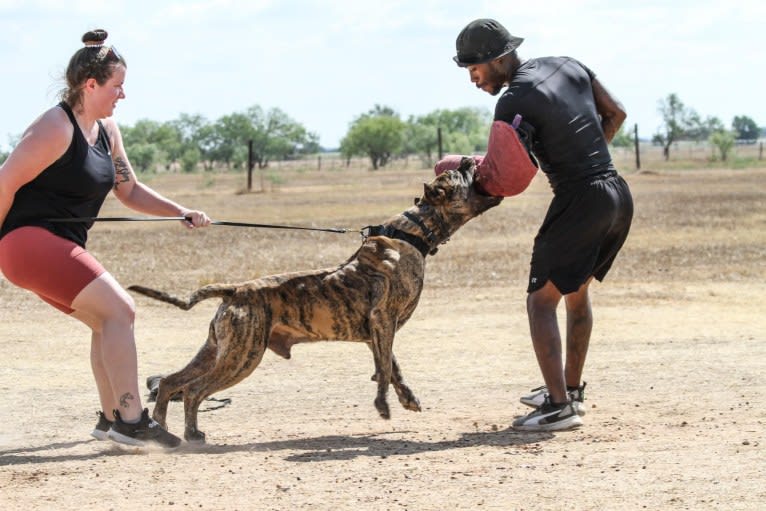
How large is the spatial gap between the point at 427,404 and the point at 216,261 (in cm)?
1181

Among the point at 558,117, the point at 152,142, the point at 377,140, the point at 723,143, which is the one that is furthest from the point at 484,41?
the point at 152,142

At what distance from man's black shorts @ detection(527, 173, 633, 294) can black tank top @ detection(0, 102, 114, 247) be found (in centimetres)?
264

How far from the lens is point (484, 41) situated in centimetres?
709

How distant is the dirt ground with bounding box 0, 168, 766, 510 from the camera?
19.4 feet

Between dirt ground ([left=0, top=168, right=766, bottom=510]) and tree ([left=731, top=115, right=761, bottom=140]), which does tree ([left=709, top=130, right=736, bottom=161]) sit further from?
tree ([left=731, top=115, right=761, bottom=140])

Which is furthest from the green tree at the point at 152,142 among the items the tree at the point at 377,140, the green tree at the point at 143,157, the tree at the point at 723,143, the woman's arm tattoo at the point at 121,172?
the woman's arm tattoo at the point at 121,172

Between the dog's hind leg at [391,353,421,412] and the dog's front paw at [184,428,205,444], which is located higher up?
the dog's hind leg at [391,353,421,412]

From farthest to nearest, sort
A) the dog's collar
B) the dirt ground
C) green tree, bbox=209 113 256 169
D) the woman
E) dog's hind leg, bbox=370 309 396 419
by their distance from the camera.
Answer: green tree, bbox=209 113 256 169 → the dog's collar → dog's hind leg, bbox=370 309 396 419 → the woman → the dirt ground

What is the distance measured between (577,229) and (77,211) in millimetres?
2941

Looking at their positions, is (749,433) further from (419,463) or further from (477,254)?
(477,254)

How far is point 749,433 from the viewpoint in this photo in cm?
695

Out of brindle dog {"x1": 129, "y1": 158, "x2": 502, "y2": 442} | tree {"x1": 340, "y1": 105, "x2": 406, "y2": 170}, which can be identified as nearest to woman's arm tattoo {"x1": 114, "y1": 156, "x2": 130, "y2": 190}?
brindle dog {"x1": 129, "y1": 158, "x2": 502, "y2": 442}

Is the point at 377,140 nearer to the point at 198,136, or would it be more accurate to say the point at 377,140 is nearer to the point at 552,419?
Answer: the point at 198,136

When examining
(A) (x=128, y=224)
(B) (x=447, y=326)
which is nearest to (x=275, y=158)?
(A) (x=128, y=224)
